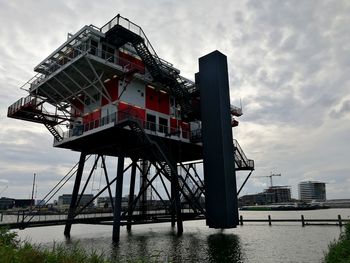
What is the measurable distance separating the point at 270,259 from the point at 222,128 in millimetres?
14800

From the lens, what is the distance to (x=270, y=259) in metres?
22.0

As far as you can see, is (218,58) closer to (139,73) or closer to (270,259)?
(139,73)

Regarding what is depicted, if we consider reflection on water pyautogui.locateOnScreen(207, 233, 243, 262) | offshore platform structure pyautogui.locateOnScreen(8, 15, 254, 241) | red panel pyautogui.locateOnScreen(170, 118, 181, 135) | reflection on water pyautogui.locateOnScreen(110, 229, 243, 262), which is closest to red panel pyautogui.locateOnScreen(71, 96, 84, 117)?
offshore platform structure pyautogui.locateOnScreen(8, 15, 254, 241)

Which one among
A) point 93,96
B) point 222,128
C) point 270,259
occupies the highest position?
point 93,96

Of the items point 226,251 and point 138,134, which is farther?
point 138,134

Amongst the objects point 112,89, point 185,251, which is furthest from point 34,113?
point 185,251

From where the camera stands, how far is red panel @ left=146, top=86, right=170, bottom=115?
38.8 m

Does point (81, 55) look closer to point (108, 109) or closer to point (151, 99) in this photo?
point (108, 109)

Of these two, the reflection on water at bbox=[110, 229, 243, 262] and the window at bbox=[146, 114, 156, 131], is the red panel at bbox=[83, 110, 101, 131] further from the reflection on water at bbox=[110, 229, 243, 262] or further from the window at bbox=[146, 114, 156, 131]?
the reflection on water at bbox=[110, 229, 243, 262]

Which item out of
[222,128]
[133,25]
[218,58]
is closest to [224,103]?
[222,128]

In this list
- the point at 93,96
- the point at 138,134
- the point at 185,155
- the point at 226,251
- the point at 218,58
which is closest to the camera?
the point at 226,251

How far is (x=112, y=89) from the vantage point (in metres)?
36.1

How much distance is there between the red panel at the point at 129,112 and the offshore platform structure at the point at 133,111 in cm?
11

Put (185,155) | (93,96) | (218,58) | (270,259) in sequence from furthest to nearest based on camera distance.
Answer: (185,155)
(93,96)
(218,58)
(270,259)
